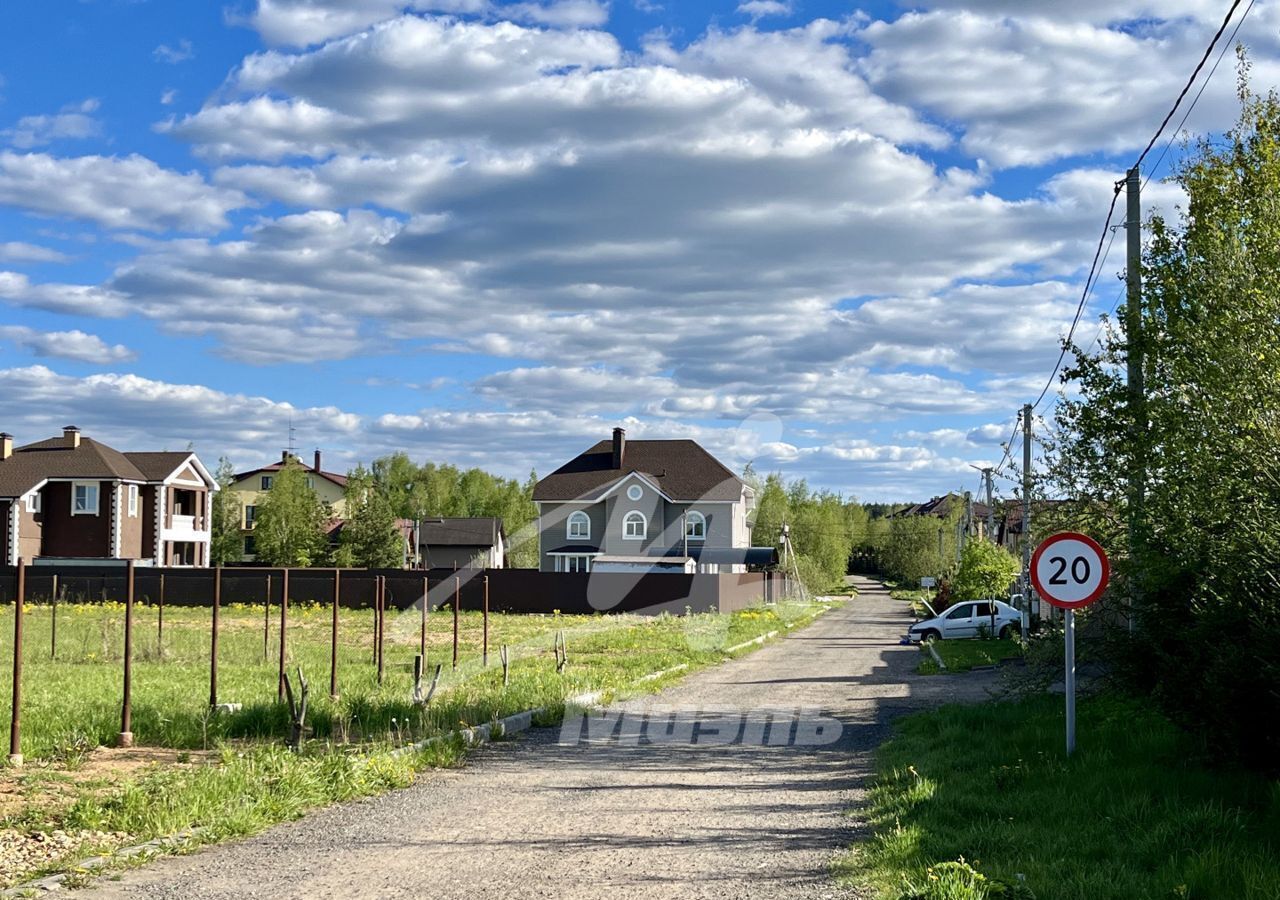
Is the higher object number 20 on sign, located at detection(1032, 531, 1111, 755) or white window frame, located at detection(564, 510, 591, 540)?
white window frame, located at detection(564, 510, 591, 540)

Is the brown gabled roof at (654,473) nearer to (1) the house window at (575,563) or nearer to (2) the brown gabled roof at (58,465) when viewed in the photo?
(1) the house window at (575,563)

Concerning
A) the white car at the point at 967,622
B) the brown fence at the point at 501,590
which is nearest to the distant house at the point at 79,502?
the brown fence at the point at 501,590

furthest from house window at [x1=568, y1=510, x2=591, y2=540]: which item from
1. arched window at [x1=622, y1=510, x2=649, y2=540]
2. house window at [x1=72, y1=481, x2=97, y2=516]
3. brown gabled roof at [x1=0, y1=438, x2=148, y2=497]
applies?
house window at [x1=72, y1=481, x2=97, y2=516]

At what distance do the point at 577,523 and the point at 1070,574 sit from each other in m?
55.4

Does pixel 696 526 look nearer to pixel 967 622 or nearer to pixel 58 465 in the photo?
pixel 967 622

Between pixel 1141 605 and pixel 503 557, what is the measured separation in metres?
91.3

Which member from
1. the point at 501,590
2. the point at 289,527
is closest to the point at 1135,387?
the point at 501,590

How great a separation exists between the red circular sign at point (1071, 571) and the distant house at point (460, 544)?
265ft

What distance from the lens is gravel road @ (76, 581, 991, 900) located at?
7.40 meters

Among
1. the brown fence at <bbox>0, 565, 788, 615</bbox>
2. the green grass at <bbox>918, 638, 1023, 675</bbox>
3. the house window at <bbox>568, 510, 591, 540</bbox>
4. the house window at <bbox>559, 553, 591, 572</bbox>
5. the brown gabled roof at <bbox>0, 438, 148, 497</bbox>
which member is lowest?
the green grass at <bbox>918, 638, 1023, 675</bbox>

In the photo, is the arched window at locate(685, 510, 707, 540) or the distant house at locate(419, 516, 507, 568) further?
the distant house at locate(419, 516, 507, 568)

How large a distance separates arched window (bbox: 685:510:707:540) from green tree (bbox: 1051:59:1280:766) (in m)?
50.0

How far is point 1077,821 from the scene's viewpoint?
8.59 m

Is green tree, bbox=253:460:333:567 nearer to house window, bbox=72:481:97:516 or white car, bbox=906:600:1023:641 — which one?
house window, bbox=72:481:97:516
